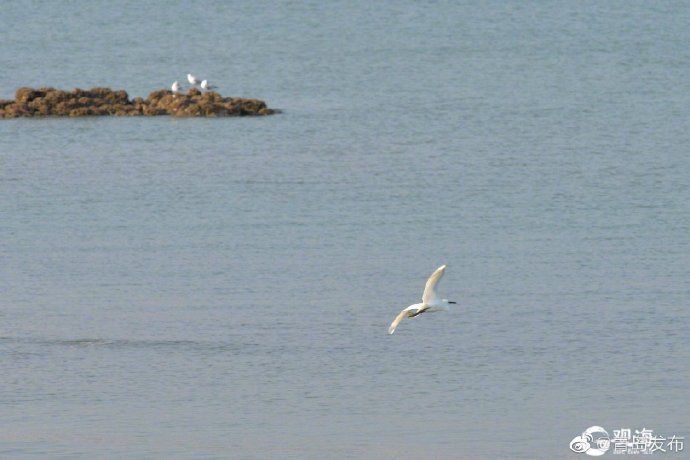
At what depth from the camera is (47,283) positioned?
26.9 m

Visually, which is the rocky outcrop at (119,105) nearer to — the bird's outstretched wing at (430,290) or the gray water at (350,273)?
the gray water at (350,273)

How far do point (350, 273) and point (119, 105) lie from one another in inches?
897

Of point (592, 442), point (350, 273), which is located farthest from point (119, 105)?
point (592, 442)

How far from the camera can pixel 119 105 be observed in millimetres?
48094

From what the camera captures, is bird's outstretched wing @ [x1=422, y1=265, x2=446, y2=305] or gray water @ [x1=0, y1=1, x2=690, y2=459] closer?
bird's outstretched wing @ [x1=422, y1=265, x2=446, y2=305]

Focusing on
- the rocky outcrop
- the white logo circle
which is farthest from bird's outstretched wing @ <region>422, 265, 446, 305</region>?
the rocky outcrop

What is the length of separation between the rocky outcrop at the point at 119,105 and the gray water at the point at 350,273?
4.00 ft

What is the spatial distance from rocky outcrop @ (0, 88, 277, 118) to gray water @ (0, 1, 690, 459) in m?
1.22

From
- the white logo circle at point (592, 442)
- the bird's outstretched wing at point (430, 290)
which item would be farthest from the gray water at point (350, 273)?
the bird's outstretched wing at point (430, 290)

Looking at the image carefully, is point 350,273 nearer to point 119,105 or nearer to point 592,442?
point 592,442

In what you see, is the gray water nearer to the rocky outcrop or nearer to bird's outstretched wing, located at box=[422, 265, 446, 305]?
the rocky outcrop

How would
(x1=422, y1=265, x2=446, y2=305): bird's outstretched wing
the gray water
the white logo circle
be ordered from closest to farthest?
(x1=422, y1=265, x2=446, y2=305): bird's outstretched wing → the white logo circle → the gray water

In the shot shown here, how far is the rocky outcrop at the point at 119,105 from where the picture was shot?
47.1 m

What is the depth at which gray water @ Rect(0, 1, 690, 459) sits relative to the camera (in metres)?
20.5
